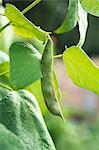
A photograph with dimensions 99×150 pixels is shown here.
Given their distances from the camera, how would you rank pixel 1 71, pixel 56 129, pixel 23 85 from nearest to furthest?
pixel 23 85 < pixel 1 71 < pixel 56 129

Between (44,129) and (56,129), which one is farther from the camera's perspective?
(56,129)

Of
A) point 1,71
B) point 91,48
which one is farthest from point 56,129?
point 91,48

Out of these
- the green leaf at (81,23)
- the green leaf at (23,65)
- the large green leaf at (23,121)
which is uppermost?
the green leaf at (23,65)

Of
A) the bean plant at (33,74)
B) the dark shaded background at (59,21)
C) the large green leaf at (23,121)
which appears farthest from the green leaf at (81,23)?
the dark shaded background at (59,21)

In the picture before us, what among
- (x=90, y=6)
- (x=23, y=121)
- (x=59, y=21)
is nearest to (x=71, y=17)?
(x=90, y=6)

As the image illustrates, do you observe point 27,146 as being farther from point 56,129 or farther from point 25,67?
point 56,129

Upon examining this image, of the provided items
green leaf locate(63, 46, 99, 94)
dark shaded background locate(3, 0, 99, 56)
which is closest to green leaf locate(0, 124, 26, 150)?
green leaf locate(63, 46, 99, 94)

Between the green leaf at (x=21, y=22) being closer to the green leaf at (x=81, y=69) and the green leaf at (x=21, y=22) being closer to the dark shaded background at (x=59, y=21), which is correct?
the green leaf at (x=81, y=69)

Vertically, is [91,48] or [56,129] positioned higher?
[56,129]

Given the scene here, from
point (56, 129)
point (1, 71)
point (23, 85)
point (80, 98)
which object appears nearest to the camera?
point (23, 85)
